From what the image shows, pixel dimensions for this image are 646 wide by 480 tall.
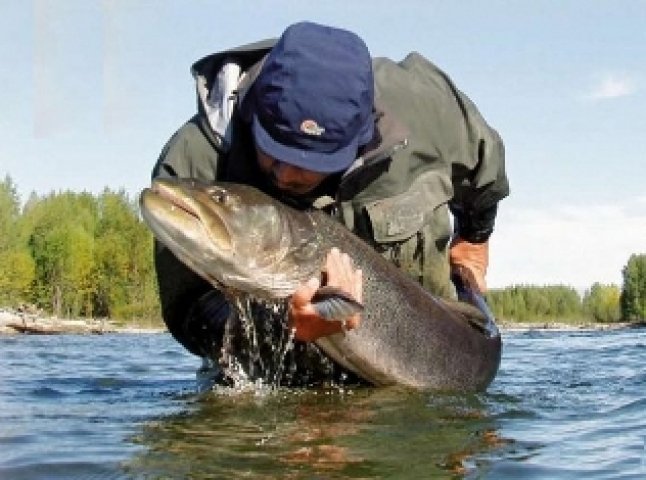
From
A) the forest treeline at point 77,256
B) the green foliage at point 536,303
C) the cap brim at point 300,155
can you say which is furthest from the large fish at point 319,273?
the green foliage at point 536,303

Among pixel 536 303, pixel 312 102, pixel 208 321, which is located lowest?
pixel 208 321

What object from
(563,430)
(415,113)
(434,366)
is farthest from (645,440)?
(415,113)

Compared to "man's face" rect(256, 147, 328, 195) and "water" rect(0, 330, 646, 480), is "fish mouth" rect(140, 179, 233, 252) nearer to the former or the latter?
"man's face" rect(256, 147, 328, 195)

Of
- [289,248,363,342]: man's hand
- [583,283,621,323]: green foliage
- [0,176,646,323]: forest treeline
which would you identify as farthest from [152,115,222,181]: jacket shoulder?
[583,283,621,323]: green foliage

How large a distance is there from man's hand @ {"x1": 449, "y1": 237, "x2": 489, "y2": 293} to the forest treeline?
44.9 meters

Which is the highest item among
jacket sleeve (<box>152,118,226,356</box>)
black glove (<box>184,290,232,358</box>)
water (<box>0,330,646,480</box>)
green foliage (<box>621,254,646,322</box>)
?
green foliage (<box>621,254,646,322</box>)

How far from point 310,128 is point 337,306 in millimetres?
761

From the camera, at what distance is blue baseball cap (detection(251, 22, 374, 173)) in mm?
4336

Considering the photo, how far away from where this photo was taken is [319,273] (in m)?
4.71

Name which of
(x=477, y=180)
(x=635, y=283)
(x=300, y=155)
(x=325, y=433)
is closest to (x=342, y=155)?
(x=300, y=155)

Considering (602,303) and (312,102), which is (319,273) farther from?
(602,303)

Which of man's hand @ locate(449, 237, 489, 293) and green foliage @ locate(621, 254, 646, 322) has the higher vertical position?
green foliage @ locate(621, 254, 646, 322)

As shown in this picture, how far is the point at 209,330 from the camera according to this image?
5516 mm

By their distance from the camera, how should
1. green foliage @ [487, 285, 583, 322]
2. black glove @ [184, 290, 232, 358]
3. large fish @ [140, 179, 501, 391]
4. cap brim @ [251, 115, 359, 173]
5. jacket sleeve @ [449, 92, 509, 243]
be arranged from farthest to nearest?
1. green foliage @ [487, 285, 583, 322]
2. jacket sleeve @ [449, 92, 509, 243]
3. black glove @ [184, 290, 232, 358]
4. cap brim @ [251, 115, 359, 173]
5. large fish @ [140, 179, 501, 391]
